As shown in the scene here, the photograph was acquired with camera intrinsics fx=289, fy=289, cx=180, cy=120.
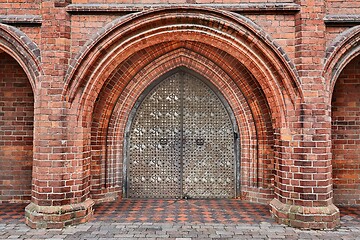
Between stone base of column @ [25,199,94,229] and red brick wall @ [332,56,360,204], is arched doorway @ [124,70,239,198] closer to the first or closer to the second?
stone base of column @ [25,199,94,229]

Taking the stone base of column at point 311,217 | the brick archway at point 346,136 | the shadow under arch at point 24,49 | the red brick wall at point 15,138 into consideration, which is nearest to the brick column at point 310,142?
the stone base of column at point 311,217

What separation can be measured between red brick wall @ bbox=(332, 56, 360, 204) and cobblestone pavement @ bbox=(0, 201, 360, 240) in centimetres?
104

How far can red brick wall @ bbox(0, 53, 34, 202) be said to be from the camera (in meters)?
7.18

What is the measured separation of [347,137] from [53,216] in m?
6.84

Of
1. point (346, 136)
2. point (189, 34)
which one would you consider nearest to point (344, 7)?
point (346, 136)

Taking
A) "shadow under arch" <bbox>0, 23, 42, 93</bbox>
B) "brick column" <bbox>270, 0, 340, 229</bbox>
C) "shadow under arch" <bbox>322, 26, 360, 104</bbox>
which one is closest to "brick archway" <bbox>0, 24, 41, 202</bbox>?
"shadow under arch" <bbox>0, 23, 42, 93</bbox>

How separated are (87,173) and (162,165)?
1984 mm

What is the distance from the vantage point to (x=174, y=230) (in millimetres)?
5387

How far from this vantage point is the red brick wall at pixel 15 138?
718 cm

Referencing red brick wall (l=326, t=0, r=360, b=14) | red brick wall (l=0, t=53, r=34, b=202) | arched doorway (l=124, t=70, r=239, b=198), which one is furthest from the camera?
arched doorway (l=124, t=70, r=239, b=198)

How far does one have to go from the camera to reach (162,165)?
7.47 m

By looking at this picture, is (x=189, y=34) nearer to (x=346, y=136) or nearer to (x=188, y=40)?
(x=188, y=40)

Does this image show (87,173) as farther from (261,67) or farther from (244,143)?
(261,67)

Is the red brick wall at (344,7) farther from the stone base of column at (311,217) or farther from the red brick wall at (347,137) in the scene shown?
the stone base of column at (311,217)
